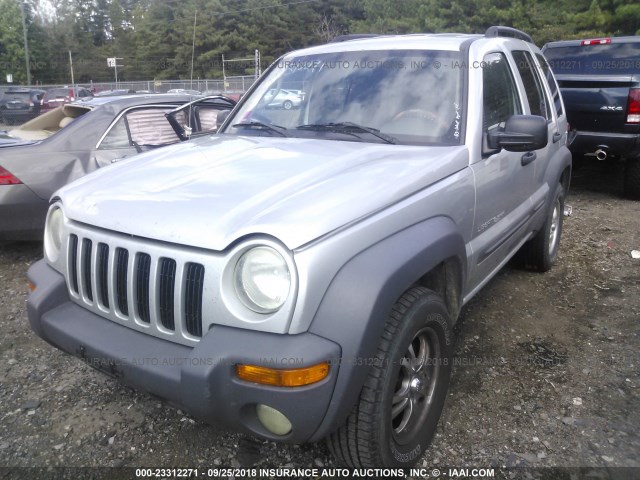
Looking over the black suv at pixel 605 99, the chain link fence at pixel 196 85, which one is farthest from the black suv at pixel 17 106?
the black suv at pixel 605 99

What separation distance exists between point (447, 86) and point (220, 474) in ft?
7.55

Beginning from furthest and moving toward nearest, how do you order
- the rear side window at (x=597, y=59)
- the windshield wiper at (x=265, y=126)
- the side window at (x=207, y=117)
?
the rear side window at (x=597, y=59) → the side window at (x=207, y=117) → the windshield wiper at (x=265, y=126)

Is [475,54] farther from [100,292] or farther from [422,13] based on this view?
[422,13]

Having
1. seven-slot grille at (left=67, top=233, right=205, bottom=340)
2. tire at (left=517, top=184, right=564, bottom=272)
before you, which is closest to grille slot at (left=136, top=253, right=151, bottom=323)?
seven-slot grille at (left=67, top=233, right=205, bottom=340)

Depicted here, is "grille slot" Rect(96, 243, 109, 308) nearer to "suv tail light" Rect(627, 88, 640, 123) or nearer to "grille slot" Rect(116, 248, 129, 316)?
Answer: "grille slot" Rect(116, 248, 129, 316)

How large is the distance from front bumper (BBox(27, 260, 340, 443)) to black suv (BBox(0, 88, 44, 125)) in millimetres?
23110

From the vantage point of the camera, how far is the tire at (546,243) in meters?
4.42

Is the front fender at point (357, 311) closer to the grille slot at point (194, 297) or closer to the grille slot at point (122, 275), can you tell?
the grille slot at point (194, 297)

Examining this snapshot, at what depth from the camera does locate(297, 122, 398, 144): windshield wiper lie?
291cm

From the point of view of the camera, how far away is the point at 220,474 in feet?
7.83

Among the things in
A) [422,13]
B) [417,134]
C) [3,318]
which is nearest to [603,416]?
[417,134]

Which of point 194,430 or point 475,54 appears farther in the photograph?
point 475,54

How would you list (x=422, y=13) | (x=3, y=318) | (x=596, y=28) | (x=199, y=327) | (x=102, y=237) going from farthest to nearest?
(x=422, y=13) < (x=596, y=28) < (x=3, y=318) < (x=102, y=237) < (x=199, y=327)

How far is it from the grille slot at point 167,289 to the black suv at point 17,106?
23141mm
